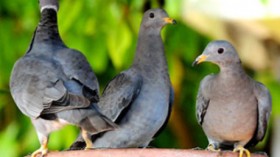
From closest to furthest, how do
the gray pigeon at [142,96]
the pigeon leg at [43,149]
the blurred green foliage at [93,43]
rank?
the pigeon leg at [43,149]
the gray pigeon at [142,96]
the blurred green foliage at [93,43]

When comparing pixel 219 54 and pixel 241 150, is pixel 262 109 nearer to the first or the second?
pixel 219 54

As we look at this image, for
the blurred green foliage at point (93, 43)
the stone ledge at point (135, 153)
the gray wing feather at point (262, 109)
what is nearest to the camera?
the stone ledge at point (135, 153)

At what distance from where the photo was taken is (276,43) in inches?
223

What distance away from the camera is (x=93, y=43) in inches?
185

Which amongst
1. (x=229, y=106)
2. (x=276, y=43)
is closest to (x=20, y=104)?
(x=229, y=106)

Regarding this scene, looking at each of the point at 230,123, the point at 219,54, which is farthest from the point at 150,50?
the point at 230,123

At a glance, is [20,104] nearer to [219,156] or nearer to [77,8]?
[219,156]

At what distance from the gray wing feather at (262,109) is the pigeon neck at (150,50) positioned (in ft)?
1.04

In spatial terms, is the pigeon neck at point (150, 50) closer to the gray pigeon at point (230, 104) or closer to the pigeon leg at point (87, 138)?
the gray pigeon at point (230, 104)

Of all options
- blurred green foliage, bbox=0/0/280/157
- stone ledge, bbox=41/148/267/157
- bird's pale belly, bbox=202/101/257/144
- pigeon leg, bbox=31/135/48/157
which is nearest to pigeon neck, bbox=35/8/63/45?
pigeon leg, bbox=31/135/48/157

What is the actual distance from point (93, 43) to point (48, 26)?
1.96m

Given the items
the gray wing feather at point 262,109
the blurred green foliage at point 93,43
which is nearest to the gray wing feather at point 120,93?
the gray wing feather at point 262,109

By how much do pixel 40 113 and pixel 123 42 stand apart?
190cm

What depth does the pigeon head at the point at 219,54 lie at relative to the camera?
296 cm
